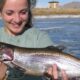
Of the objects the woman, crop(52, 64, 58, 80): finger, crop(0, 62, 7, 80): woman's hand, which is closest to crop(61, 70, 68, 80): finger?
the woman

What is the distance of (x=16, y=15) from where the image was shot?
502 centimetres

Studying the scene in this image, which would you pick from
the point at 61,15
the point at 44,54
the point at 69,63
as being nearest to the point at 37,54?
the point at 44,54

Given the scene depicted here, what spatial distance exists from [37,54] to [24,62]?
0.63 feet

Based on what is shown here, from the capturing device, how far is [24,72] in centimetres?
502

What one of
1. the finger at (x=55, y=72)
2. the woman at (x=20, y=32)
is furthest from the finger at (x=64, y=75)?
the finger at (x=55, y=72)

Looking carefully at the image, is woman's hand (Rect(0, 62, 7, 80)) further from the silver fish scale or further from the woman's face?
the woman's face

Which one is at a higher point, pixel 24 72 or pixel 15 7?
pixel 15 7

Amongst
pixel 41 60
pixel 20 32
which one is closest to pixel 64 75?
pixel 41 60

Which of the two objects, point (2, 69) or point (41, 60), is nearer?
point (2, 69)

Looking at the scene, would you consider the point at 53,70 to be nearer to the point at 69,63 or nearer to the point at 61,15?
the point at 69,63

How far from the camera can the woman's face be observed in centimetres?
502

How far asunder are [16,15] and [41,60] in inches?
25.9

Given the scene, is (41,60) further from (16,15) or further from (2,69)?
(16,15)

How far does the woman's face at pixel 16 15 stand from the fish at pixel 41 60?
29 cm
